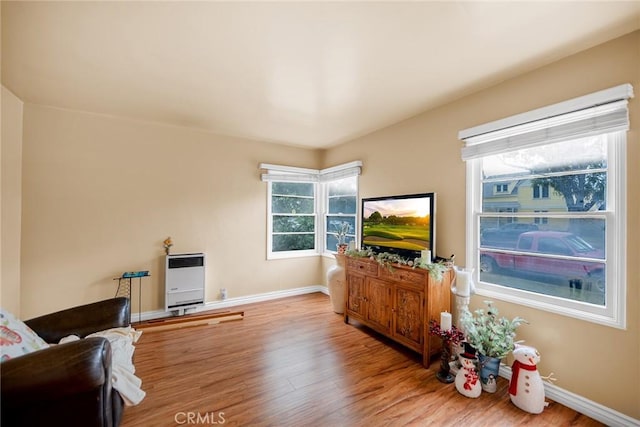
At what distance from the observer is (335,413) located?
5.82ft

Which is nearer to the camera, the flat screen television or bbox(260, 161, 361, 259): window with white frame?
the flat screen television

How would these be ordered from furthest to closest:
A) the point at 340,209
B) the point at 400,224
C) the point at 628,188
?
the point at 340,209 < the point at 400,224 < the point at 628,188

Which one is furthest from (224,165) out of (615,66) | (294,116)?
(615,66)

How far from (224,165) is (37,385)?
3.10 m

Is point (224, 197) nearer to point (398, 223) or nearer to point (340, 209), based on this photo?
point (340, 209)

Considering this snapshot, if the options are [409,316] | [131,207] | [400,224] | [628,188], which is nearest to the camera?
[628,188]

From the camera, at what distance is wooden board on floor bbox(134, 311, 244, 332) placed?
3051 millimetres

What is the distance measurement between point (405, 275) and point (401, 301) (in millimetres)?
274

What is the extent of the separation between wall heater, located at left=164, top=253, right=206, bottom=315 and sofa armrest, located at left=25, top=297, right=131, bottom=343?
1.33 m

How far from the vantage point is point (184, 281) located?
11.3 ft

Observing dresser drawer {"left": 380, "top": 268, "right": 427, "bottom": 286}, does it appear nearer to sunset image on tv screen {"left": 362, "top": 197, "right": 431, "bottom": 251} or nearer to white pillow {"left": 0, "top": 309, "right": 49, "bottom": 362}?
sunset image on tv screen {"left": 362, "top": 197, "right": 431, "bottom": 251}

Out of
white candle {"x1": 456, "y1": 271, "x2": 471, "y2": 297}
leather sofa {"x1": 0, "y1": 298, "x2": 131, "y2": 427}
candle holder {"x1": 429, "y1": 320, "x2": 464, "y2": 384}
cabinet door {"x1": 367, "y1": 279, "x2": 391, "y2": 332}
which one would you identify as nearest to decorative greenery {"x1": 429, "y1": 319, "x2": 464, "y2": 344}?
candle holder {"x1": 429, "y1": 320, "x2": 464, "y2": 384}

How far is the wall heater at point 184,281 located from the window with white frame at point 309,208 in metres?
1.08

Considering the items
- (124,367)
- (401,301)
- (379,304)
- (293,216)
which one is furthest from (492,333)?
(293,216)
